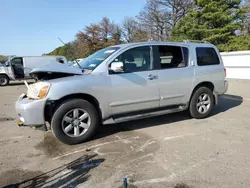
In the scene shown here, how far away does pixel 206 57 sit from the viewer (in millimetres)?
5238

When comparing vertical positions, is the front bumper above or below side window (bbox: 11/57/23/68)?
below

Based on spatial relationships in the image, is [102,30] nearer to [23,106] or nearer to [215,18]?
[215,18]

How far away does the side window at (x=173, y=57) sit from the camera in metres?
4.57

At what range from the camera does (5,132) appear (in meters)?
4.60

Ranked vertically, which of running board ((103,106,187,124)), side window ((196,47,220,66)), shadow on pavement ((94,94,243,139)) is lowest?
shadow on pavement ((94,94,243,139))

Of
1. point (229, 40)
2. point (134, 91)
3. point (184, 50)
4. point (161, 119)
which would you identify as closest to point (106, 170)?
point (134, 91)

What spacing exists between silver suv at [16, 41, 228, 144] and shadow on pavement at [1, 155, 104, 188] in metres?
0.77

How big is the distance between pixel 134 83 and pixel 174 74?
40.3 inches

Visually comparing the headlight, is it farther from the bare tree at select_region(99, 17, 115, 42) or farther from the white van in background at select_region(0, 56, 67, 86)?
the bare tree at select_region(99, 17, 115, 42)

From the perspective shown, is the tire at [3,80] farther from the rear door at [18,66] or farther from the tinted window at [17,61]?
the tinted window at [17,61]

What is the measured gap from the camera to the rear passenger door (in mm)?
4491

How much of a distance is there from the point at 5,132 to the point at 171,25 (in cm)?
3400

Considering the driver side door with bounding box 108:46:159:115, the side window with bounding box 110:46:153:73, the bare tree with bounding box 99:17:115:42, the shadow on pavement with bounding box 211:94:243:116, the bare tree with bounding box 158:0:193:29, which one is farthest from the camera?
the bare tree with bounding box 99:17:115:42

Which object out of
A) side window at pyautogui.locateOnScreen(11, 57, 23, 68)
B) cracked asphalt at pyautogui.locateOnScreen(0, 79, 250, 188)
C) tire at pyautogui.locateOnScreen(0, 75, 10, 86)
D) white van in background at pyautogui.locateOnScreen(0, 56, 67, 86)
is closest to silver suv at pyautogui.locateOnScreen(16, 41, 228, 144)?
cracked asphalt at pyautogui.locateOnScreen(0, 79, 250, 188)
